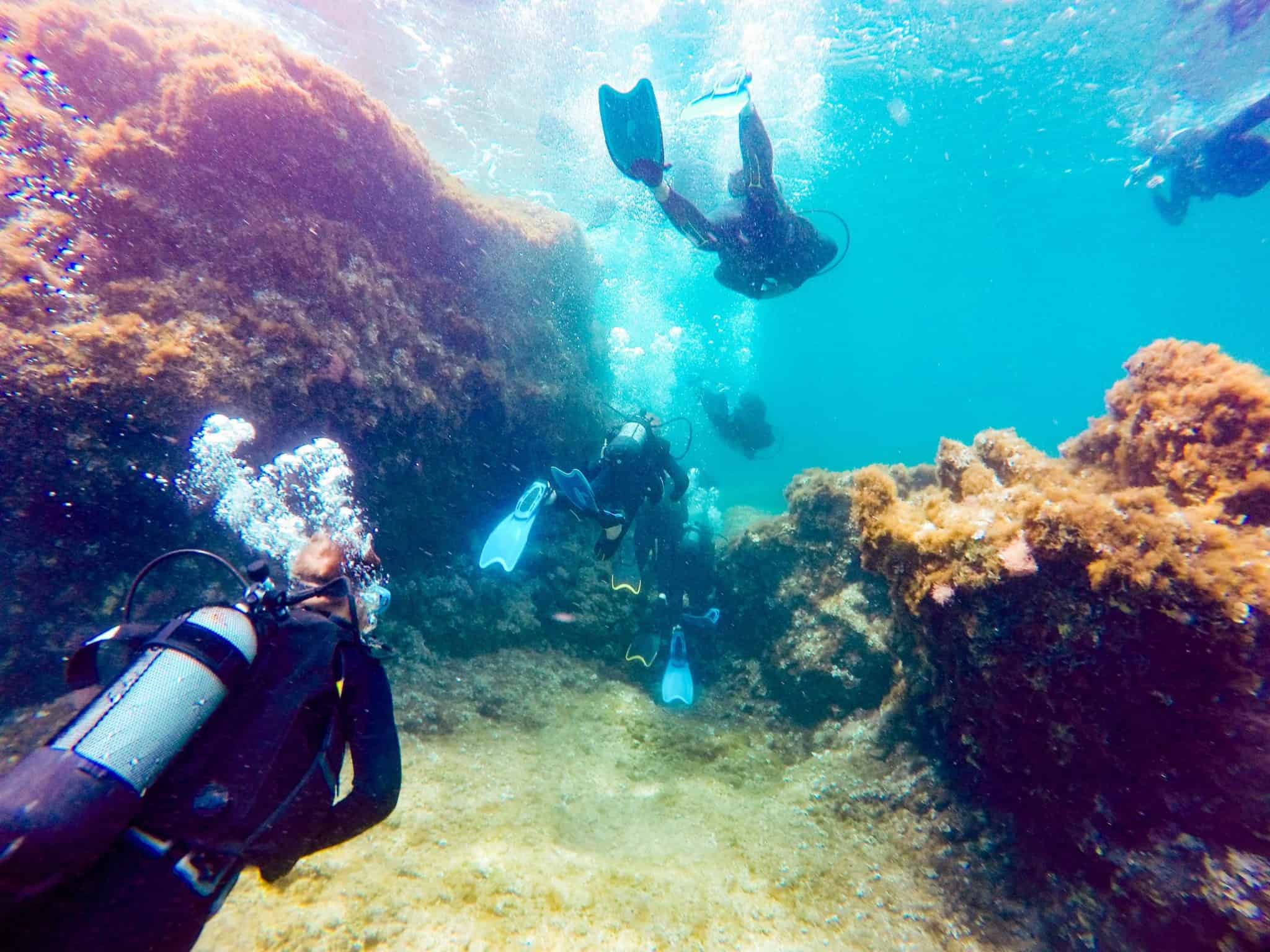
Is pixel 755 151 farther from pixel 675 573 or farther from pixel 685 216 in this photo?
pixel 675 573

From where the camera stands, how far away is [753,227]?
24.5 feet

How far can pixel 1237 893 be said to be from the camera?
8.00 ft

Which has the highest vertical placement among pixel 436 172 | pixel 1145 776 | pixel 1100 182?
pixel 1100 182

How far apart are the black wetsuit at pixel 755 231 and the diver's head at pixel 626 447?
2916mm

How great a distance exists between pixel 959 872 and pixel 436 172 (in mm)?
9452

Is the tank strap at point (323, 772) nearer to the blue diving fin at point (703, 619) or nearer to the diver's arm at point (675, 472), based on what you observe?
the diver's arm at point (675, 472)

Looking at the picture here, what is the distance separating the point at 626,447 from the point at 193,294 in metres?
4.58

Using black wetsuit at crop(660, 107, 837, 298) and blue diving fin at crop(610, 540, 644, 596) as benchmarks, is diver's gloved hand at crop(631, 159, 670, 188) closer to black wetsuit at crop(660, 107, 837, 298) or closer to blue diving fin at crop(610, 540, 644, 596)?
black wetsuit at crop(660, 107, 837, 298)

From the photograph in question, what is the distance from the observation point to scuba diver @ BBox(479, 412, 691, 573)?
5.96 metres

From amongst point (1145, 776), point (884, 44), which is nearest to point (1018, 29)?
point (884, 44)

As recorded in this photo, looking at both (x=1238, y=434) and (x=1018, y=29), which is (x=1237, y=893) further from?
(x=1018, y=29)

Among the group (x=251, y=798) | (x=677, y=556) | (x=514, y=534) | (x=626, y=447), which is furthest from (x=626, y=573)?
(x=251, y=798)

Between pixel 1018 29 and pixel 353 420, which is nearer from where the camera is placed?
pixel 353 420

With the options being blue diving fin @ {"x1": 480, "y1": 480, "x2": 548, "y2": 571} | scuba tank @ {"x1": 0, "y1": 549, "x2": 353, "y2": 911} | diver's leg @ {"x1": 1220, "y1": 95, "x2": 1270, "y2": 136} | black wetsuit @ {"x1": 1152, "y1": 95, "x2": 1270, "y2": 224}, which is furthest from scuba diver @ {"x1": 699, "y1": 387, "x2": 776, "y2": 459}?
scuba tank @ {"x1": 0, "y1": 549, "x2": 353, "y2": 911}
